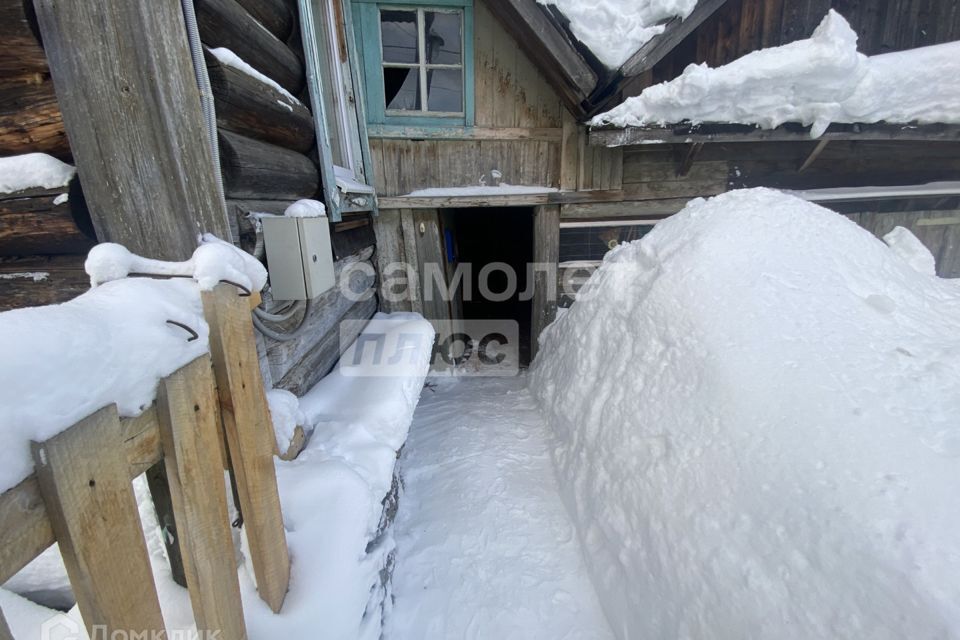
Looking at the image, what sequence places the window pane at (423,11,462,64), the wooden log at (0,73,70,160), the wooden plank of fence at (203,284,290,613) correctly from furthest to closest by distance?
the window pane at (423,11,462,64), the wooden log at (0,73,70,160), the wooden plank of fence at (203,284,290,613)

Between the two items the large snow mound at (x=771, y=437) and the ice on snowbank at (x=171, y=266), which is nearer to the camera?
the ice on snowbank at (x=171, y=266)

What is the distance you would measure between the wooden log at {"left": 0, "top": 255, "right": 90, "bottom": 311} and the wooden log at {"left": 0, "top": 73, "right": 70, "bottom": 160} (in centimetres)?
39

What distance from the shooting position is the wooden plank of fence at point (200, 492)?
86 centimetres

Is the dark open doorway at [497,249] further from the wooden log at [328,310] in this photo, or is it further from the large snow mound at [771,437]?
the large snow mound at [771,437]

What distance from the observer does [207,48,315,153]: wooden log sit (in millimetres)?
1570

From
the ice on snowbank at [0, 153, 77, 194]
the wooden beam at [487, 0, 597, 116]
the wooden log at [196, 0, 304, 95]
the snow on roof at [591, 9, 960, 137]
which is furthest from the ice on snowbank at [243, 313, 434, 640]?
the snow on roof at [591, 9, 960, 137]

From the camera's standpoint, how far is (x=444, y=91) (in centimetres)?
414

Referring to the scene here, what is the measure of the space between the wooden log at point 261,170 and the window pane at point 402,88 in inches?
82.8

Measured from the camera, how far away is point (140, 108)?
1.24 metres

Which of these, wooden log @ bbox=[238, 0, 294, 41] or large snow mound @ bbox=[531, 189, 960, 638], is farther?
wooden log @ bbox=[238, 0, 294, 41]

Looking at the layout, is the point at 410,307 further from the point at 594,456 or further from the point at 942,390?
the point at 942,390

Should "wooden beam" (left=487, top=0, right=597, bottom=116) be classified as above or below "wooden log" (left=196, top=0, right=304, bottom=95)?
above

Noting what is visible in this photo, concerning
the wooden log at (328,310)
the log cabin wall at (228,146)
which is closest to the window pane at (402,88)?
the wooden log at (328,310)

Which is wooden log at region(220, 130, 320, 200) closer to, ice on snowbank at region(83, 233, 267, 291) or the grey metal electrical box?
the grey metal electrical box
